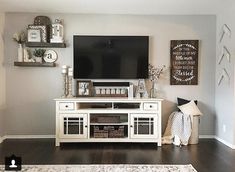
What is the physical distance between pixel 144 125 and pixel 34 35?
97.6 inches

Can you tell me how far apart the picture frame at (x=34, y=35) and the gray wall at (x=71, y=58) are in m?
0.25

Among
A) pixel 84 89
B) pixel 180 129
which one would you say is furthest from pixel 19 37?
pixel 180 129

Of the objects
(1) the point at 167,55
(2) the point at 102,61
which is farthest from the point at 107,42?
(1) the point at 167,55

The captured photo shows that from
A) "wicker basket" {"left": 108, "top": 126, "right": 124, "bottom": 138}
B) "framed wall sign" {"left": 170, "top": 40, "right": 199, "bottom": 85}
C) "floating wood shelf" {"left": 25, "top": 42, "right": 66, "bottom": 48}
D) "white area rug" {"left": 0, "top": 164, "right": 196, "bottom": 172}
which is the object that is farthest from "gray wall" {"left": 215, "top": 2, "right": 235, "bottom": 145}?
"floating wood shelf" {"left": 25, "top": 42, "right": 66, "bottom": 48}

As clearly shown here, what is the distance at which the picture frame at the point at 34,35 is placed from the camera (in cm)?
521

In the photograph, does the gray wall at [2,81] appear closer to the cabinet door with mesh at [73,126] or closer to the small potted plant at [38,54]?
the small potted plant at [38,54]

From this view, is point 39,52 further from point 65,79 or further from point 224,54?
point 224,54

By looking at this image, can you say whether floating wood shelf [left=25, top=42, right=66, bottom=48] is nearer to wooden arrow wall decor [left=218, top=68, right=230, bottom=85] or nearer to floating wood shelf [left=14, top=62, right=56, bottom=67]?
floating wood shelf [left=14, top=62, right=56, bottom=67]

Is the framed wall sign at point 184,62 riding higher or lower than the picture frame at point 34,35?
lower

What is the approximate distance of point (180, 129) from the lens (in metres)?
4.97

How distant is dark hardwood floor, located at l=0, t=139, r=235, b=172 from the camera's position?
3906 millimetres

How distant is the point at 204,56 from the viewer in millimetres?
5461

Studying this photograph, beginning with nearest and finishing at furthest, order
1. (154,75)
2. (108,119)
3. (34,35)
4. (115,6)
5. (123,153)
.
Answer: (123,153) → (115,6) → (108,119) → (34,35) → (154,75)

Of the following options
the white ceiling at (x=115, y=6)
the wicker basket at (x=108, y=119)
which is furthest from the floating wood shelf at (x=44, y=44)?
the wicker basket at (x=108, y=119)
